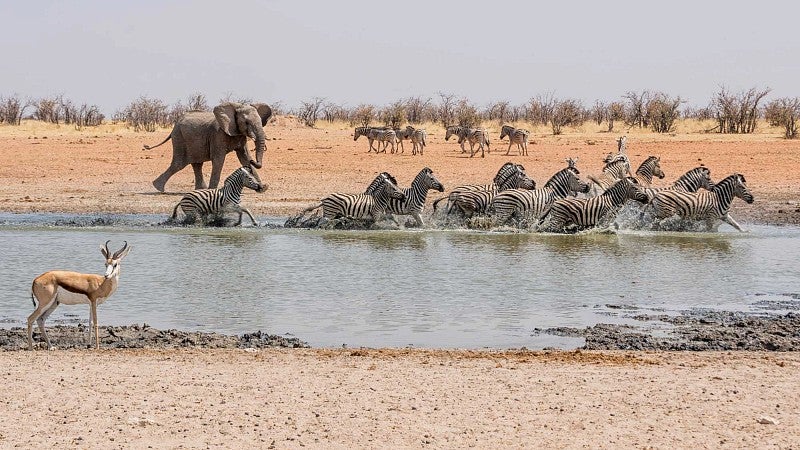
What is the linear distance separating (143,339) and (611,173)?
40.0 ft

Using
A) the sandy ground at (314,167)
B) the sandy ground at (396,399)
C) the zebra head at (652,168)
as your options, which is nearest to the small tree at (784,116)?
the sandy ground at (314,167)

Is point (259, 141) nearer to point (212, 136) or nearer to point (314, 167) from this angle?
point (212, 136)

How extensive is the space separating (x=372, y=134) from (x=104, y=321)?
23045 millimetres

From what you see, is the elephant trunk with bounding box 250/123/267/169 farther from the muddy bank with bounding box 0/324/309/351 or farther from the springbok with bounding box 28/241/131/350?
the springbok with bounding box 28/241/131/350

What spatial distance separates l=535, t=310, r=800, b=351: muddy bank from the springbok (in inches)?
135

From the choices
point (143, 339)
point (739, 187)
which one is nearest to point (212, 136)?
point (739, 187)

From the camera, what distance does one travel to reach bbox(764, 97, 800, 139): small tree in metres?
34.8

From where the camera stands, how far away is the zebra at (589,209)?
16.8 m

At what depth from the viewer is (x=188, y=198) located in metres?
17.4

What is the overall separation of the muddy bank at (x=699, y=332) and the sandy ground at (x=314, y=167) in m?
9.36

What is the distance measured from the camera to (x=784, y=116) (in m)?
38.6

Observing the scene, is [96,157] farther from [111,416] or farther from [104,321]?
[111,416]

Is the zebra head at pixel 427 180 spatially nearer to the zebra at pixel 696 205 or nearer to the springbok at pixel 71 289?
the zebra at pixel 696 205

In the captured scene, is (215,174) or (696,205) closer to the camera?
(696,205)
